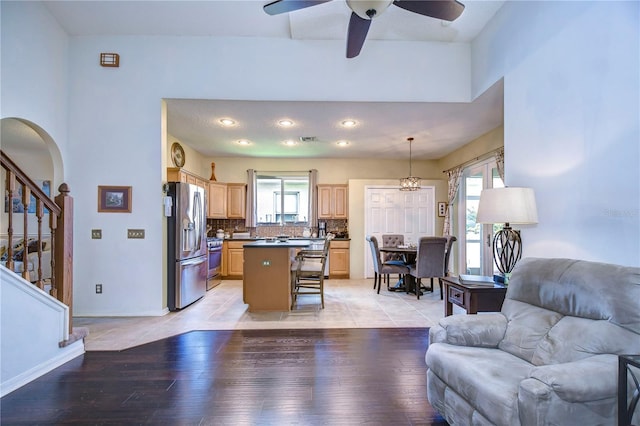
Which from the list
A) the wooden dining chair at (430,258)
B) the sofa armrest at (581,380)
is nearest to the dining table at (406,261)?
the wooden dining chair at (430,258)

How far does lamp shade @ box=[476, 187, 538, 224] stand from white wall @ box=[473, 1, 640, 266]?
0.23 metres

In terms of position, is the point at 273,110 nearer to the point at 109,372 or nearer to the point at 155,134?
the point at 155,134

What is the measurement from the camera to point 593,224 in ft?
6.50

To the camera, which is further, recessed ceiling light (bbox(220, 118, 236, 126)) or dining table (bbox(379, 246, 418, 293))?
dining table (bbox(379, 246, 418, 293))

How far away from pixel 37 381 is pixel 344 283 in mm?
4386

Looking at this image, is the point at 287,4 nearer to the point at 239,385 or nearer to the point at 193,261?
→ the point at 239,385

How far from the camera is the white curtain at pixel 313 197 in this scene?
21.5 ft

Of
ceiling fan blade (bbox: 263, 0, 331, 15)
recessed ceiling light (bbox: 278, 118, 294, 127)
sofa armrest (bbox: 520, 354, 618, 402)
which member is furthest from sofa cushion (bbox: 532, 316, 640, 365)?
recessed ceiling light (bbox: 278, 118, 294, 127)

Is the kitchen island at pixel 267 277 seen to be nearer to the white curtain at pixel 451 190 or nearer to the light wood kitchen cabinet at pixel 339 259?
the light wood kitchen cabinet at pixel 339 259

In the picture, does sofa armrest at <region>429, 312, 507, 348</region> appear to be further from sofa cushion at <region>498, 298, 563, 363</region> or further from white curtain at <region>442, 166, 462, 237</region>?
white curtain at <region>442, 166, 462, 237</region>

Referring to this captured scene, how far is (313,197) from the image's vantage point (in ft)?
21.5

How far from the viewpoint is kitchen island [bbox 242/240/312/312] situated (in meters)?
3.77

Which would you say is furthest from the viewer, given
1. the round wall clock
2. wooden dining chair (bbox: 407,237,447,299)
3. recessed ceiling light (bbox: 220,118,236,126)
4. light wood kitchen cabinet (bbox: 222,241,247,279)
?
light wood kitchen cabinet (bbox: 222,241,247,279)

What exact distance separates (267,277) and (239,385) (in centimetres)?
174
